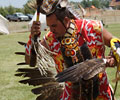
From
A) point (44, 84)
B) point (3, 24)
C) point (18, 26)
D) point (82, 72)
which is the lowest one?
point (18, 26)

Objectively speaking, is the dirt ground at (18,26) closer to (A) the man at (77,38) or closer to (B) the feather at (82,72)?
(A) the man at (77,38)

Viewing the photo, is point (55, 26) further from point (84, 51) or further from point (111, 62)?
point (111, 62)

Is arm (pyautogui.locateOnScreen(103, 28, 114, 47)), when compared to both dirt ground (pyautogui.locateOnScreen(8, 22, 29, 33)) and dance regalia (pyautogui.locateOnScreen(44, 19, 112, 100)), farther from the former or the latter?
dirt ground (pyautogui.locateOnScreen(8, 22, 29, 33))

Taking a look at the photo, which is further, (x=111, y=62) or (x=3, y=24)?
(x=3, y=24)

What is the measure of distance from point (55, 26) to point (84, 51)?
361mm

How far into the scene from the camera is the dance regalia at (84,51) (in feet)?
8.01

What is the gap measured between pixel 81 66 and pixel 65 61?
0.45m

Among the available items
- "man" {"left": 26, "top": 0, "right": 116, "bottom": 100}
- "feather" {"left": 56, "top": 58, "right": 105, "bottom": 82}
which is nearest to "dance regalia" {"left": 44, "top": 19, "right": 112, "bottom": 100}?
"man" {"left": 26, "top": 0, "right": 116, "bottom": 100}

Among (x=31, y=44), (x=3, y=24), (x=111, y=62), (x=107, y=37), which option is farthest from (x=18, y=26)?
(x=111, y=62)

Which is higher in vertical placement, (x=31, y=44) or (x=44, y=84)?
(x=31, y=44)

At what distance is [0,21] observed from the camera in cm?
2159

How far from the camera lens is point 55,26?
2.45m

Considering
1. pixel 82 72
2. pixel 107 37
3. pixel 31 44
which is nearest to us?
A: pixel 82 72

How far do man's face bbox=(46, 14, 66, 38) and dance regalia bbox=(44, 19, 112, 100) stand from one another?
53mm
